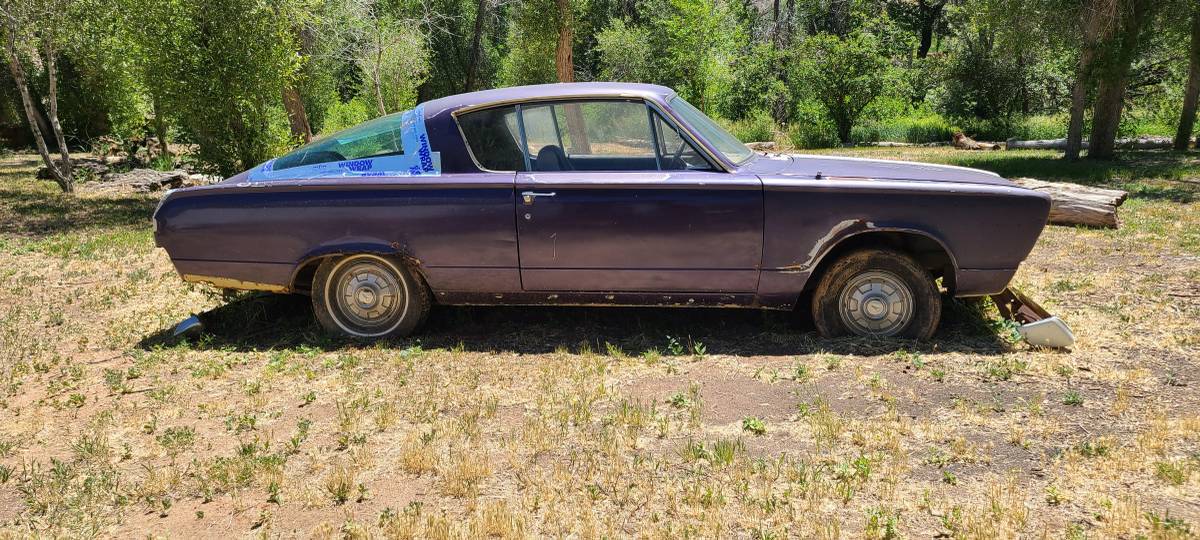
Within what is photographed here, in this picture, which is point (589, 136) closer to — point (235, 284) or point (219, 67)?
point (235, 284)

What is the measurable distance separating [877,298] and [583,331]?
194cm

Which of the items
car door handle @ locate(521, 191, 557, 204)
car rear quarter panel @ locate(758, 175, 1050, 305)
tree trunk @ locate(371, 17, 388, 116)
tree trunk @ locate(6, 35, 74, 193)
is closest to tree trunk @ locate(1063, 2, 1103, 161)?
car rear quarter panel @ locate(758, 175, 1050, 305)

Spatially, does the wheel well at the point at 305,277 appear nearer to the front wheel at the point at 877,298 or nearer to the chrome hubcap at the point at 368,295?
the chrome hubcap at the point at 368,295

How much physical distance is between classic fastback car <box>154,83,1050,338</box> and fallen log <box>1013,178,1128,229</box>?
452 cm

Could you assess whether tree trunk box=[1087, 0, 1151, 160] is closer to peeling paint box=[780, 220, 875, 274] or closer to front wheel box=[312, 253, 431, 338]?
peeling paint box=[780, 220, 875, 274]

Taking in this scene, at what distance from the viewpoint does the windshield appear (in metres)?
5.35

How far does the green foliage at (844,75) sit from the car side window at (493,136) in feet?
75.0

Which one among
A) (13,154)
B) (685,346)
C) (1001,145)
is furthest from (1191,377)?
(13,154)

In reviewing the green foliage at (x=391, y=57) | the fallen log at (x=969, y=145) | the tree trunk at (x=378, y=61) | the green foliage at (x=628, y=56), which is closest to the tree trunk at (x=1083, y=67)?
the fallen log at (x=969, y=145)

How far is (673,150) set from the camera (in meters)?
5.32

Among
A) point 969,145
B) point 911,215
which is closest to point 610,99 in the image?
point 911,215

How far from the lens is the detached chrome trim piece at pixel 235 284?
5617mm

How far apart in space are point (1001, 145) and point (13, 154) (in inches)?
1153

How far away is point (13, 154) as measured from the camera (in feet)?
83.1
